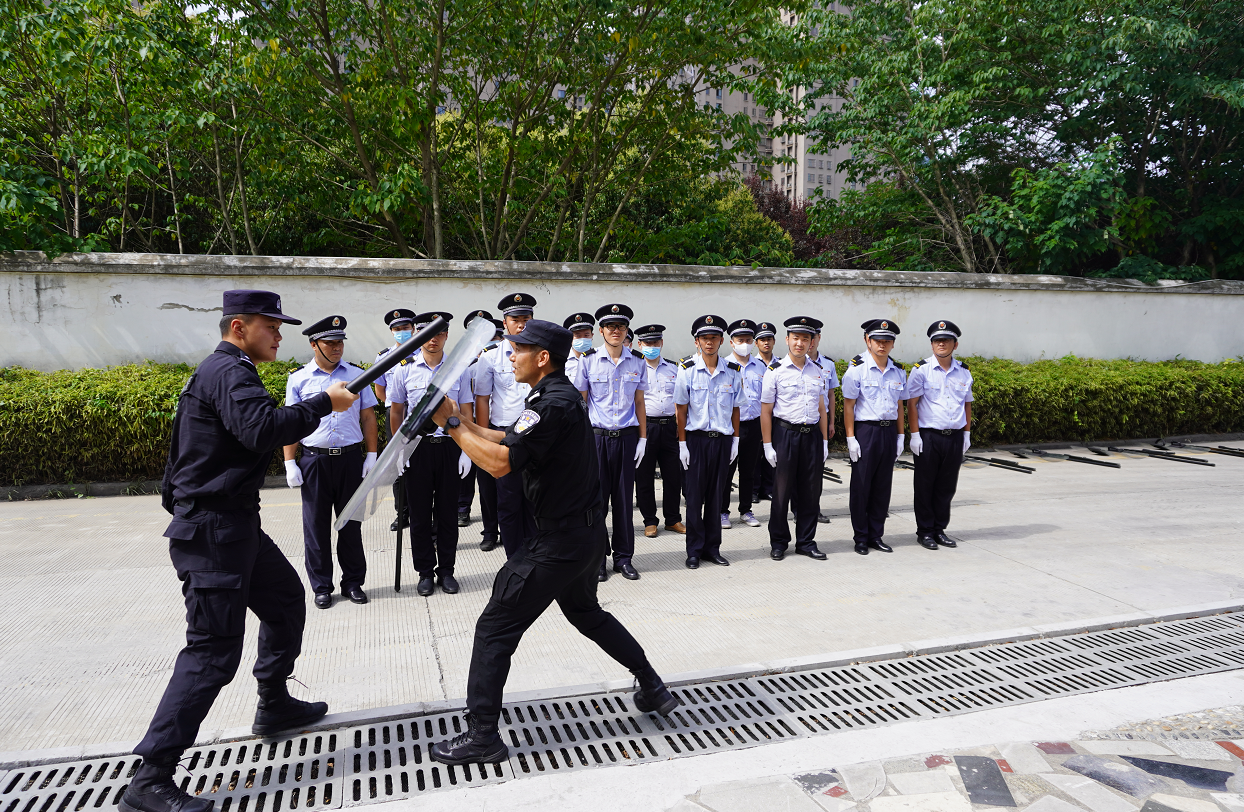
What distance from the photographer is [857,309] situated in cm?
1198

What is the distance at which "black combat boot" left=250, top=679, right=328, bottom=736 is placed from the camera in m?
3.33

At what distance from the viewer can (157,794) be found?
9.06ft

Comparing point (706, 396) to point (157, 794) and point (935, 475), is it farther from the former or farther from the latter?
point (157, 794)

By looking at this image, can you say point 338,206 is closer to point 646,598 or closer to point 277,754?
point 646,598

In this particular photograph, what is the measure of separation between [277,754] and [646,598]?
266 cm

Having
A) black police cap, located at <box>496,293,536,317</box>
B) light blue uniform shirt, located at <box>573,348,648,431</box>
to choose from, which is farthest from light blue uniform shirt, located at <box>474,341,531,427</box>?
light blue uniform shirt, located at <box>573,348,648,431</box>

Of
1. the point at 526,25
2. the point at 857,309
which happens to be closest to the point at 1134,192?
the point at 857,309

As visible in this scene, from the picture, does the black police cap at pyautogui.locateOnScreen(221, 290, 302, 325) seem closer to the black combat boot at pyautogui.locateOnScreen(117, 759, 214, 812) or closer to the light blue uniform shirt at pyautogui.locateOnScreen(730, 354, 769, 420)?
the black combat boot at pyautogui.locateOnScreen(117, 759, 214, 812)

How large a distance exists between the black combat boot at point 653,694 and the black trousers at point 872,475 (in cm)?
345

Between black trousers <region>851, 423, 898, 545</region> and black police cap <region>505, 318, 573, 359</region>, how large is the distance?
3.96 metres

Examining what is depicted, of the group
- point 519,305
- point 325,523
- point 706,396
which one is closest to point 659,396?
point 706,396

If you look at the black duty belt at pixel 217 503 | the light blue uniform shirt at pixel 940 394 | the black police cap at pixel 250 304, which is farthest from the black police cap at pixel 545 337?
the light blue uniform shirt at pixel 940 394

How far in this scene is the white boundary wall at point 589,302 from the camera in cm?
906

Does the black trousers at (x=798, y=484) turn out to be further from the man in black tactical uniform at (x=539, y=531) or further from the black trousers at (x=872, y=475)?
the man in black tactical uniform at (x=539, y=531)
